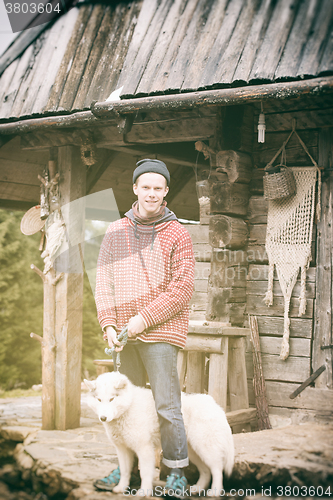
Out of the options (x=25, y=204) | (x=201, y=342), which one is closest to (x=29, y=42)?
(x=25, y=204)

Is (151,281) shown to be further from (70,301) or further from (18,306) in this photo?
(18,306)

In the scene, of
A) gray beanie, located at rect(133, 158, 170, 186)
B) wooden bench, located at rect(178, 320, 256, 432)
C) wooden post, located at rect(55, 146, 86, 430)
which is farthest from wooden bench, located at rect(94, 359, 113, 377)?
gray beanie, located at rect(133, 158, 170, 186)

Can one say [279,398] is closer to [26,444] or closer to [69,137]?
[26,444]

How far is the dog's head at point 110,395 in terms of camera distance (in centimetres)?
318

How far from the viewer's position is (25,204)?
7.62 meters

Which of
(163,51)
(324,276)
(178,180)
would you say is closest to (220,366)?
(324,276)

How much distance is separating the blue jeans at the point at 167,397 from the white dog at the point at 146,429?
13 cm

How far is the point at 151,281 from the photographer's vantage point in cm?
335

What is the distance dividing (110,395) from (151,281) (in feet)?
2.46

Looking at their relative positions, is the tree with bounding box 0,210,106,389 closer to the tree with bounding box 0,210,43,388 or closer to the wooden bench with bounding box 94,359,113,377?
the tree with bounding box 0,210,43,388

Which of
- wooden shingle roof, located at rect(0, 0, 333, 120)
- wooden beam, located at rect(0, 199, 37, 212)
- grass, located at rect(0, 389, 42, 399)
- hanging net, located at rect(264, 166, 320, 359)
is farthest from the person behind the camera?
A: grass, located at rect(0, 389, 42, 399)

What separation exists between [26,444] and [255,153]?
362 cm

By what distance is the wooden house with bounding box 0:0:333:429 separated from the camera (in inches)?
169

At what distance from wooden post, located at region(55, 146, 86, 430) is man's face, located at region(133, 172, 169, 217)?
103 inches
